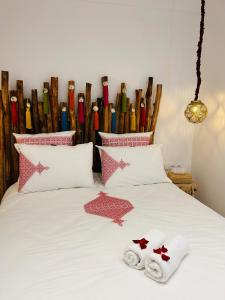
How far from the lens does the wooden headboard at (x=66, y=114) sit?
2654 millimetres

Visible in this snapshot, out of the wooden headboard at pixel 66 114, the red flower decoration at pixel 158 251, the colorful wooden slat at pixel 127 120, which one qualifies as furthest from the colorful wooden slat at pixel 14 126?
the red flower decoration at pixel 158 251

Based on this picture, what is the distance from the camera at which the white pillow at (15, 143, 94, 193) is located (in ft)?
7.68

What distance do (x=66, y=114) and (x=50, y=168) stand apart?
641mm

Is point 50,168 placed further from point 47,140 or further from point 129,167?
point 129,167

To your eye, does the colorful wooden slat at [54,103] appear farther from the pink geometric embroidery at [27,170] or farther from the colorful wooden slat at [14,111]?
the pink geometric embroidery at [27,170]

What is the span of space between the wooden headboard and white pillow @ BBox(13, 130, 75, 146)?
132 mm

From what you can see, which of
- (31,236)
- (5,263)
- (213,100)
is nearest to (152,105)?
(213,100)

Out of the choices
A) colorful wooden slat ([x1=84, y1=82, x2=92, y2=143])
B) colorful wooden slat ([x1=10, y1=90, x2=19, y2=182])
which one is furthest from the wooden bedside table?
colorful wooden slat ([x1=10, y1=90, x2=19, y2=182])

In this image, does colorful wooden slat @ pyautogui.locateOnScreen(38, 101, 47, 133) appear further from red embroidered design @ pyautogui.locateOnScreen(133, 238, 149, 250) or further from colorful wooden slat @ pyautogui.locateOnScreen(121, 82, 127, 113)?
red embroidered design @ pyautogui.locateOnScreen(133, 238, 149, 250)

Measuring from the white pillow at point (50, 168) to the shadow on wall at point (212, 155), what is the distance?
137 cm

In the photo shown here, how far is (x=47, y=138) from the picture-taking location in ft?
8.53

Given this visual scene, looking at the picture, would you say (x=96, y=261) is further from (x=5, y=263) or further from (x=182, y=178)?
(x=182, y=178)

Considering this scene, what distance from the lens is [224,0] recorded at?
107 inches

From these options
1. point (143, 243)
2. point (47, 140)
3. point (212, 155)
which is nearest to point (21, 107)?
point (47, 140)
